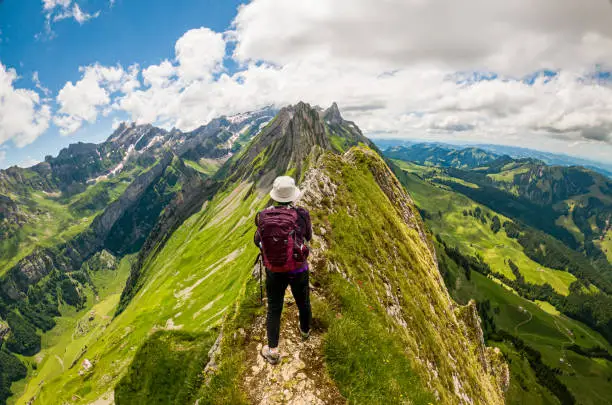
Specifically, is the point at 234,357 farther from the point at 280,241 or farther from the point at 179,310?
the point at 179,310

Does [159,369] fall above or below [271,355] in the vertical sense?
below

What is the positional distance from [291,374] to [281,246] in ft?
18.8

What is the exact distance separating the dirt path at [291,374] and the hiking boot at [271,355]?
244 millimetres

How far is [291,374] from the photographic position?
41.1 ft

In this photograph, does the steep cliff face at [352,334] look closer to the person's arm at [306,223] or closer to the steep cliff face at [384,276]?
the steep cliff face at [384,276]

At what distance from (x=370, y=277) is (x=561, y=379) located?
238357 mm

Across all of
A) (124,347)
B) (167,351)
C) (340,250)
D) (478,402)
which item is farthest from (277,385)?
(124,347)

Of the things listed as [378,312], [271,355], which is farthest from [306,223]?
[378,312]

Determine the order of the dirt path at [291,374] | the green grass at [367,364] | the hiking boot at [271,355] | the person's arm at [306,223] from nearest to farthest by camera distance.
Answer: the dirt path at [291,374], the person's arm at [306,223], the green grass at [367,364], the hiking boot at [271,355]

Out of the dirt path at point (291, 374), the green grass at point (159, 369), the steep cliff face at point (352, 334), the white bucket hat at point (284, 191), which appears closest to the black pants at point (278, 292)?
the dirt path at point (291, 374)

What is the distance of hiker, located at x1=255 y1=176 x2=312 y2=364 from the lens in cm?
1101

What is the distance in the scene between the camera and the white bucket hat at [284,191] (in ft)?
37.7

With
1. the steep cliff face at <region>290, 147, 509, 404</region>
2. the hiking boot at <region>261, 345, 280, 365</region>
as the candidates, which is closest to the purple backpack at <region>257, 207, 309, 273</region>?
the hiking boot at <region>261, 345, 280, 365</region>

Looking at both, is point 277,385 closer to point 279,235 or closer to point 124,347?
point 279,235
